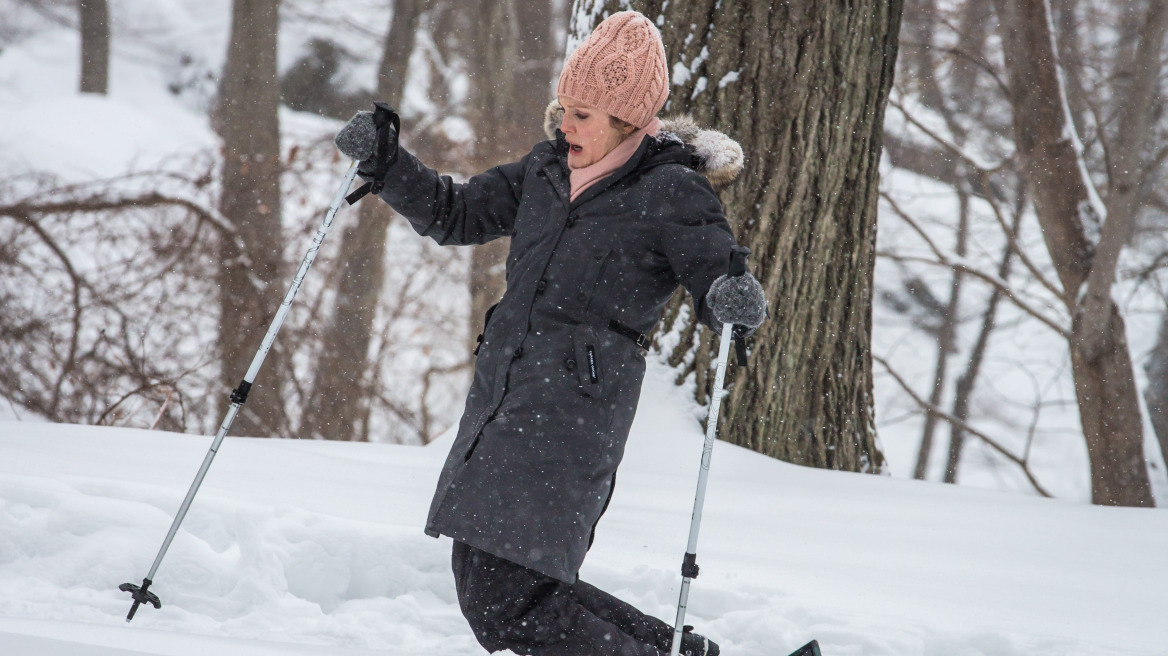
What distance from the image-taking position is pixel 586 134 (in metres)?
2.15

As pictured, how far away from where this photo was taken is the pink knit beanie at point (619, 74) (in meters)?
2.13

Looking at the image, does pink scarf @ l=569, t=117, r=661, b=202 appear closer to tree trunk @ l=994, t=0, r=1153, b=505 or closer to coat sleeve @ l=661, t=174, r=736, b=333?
coat sleeve @ l=661, t=174, r=736, b=333

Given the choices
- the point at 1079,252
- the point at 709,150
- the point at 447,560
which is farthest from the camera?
the point at 1079,252

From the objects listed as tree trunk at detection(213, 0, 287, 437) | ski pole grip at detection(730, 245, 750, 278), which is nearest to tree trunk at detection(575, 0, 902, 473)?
ski pole grip at detection(730, 245, 750, 278)

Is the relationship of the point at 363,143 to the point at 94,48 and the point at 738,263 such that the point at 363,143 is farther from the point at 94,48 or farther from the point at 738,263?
the point at 94,48

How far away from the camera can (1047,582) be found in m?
2.78

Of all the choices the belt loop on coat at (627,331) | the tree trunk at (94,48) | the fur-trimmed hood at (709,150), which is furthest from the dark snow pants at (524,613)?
the tree trunk at (94,48)

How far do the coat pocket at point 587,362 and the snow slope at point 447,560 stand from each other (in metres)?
0.75

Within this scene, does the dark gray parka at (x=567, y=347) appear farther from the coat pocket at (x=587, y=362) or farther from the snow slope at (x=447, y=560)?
the snow slope at (x=447, y=560)

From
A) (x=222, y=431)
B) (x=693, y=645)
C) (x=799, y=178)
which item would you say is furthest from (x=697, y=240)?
(x=799, y=178)

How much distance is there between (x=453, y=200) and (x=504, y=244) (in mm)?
6911

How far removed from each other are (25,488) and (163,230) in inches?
199

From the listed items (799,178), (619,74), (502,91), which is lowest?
(619,74)

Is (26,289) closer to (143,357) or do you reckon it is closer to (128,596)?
(143,357)
